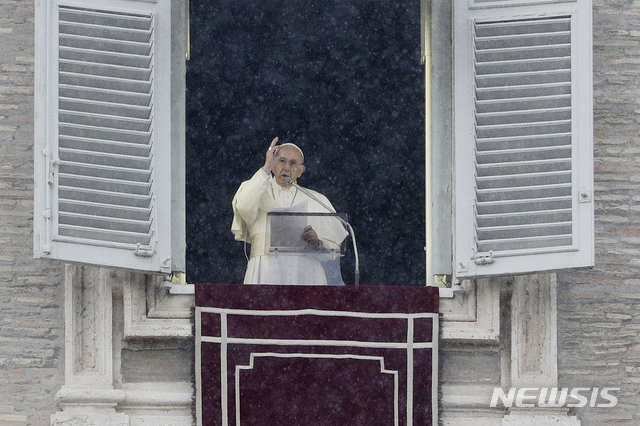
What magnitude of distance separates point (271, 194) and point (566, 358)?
74.9 inches

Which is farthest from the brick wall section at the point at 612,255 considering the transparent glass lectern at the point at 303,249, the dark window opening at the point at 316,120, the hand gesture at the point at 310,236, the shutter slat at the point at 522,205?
the dark window opening at the point at 316,120

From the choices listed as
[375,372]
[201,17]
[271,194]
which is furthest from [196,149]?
[375,372]

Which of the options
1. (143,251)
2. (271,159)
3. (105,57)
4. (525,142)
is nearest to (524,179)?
(525,142)

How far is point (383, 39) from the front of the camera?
1307cm

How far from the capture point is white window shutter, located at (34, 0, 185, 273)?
1005 cm

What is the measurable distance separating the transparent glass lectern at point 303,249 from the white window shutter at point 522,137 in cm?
67

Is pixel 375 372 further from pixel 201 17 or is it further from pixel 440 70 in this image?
pixel 201 17

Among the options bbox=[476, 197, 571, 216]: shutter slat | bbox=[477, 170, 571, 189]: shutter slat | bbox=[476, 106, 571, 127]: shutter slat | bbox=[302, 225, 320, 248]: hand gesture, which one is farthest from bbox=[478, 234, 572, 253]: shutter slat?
bbox=[302, 225, 320, 248]: hand gesture

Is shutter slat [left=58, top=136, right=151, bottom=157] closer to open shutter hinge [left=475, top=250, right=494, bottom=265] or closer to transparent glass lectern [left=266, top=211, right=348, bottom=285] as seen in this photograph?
transparent glass lectern [left=266, top=211, right=348, bottom=285]

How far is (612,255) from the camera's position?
10625 millimetres

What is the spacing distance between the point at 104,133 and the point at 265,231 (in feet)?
3.45

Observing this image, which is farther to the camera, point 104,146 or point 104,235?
point 104,146

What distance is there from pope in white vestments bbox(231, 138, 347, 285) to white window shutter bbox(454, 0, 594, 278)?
731 mm

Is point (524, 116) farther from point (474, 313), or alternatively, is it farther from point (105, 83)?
point (105, 83)
